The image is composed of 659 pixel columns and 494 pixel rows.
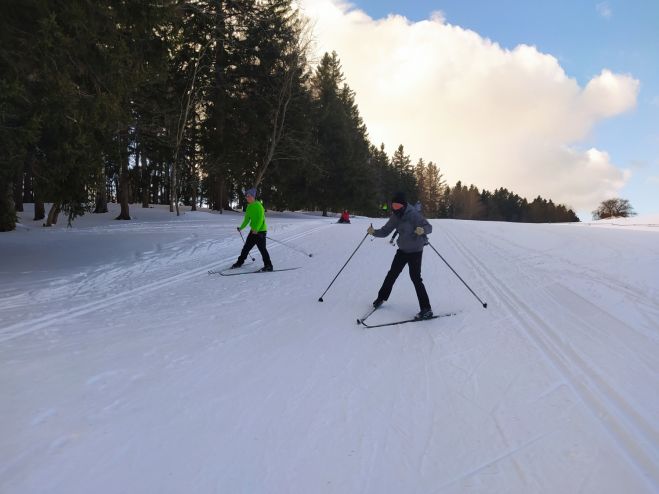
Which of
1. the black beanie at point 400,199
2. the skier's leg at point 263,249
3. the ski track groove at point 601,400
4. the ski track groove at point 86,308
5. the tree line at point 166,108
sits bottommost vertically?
the ski track groove at point 86,308

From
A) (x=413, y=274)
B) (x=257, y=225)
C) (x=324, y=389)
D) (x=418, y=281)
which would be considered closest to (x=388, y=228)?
(x=413, y=274)

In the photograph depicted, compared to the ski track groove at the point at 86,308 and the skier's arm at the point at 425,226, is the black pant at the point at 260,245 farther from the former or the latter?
the skier's arm at the point at 425,226

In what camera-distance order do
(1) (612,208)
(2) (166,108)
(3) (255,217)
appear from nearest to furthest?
(3) (255,217)
(2) (166,108)
(1) (612,208)

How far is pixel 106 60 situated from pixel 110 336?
5833 millimetres

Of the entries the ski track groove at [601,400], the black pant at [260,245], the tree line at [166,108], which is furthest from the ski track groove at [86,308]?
the ski track groove at [601,400]

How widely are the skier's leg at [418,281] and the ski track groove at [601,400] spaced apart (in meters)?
1.34

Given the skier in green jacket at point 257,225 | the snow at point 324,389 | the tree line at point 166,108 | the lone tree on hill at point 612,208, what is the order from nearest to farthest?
1. the snow at point 324,389
2. the tree line at point 166,108
3. the skier in green jacket at point 257,225
4. the lone tree on hill at point 612,208

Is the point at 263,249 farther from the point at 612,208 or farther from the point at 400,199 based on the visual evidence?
the point at 612,208

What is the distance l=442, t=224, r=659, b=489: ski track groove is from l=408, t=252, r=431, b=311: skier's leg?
1.34 metres

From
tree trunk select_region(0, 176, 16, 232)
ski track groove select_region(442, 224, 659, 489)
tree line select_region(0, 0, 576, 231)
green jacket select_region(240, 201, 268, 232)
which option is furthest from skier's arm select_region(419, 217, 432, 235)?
tree trunk select_region(0, 176, 16, 232)

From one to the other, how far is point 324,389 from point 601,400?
242 cm

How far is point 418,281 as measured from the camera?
662cm

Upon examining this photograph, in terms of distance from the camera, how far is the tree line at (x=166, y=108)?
25.2 feet

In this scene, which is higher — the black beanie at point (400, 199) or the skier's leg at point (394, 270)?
the black beanie at point (400, 199)
